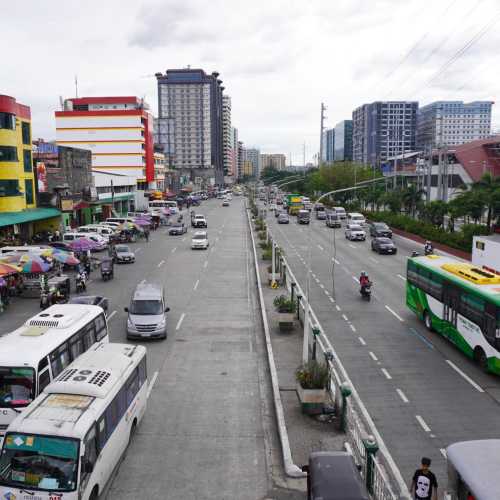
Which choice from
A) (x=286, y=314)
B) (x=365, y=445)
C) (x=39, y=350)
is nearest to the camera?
(x=365, y=445)

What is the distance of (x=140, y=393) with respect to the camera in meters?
14.3

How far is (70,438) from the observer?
10.1 metres

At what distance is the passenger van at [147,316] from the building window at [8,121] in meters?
29.9

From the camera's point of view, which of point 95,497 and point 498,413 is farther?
point 498,413

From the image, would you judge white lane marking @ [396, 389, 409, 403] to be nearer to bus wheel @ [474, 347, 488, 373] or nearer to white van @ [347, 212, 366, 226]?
bus wheel @ [474, 347, 488, 373]

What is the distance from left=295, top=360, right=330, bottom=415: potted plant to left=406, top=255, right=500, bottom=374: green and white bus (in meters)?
6.42

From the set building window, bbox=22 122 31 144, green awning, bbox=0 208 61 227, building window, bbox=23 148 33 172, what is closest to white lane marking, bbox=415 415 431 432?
green awning, bbox=0 208 61 227

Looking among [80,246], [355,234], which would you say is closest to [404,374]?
[80,246]

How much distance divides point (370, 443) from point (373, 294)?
847 inches

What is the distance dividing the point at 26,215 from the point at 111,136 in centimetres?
5881

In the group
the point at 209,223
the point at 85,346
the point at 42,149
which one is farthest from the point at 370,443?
the point at 209,223

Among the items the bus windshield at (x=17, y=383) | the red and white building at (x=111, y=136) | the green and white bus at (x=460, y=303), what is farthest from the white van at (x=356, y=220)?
the bus windshield at (x=17, y=383)

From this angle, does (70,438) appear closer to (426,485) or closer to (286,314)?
(426,485)

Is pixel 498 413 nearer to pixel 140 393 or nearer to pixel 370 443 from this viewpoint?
pixel 370 443
